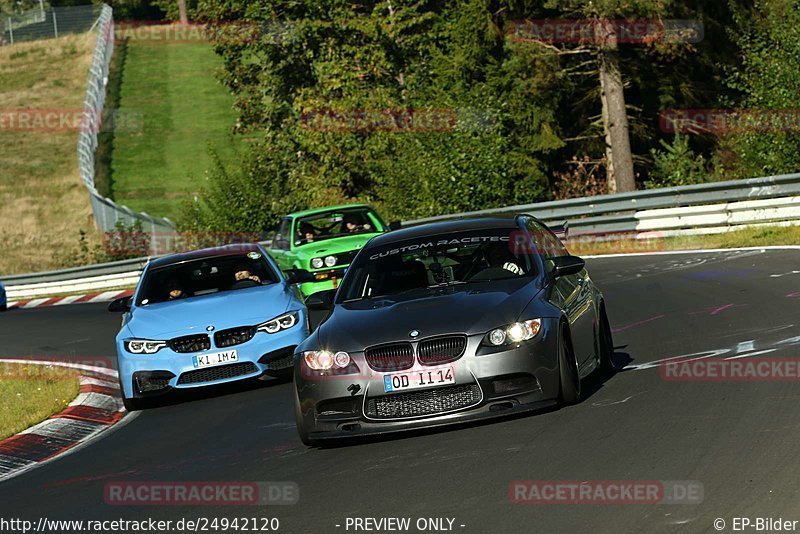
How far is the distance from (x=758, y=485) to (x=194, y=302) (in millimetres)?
7922

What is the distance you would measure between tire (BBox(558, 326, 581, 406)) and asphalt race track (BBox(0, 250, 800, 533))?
0.12 metres

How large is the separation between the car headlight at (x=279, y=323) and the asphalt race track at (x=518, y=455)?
575mm

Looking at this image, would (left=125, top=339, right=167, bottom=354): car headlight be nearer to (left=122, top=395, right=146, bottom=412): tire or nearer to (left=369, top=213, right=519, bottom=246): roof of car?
(left=122, top=395, right=146, bottom=412): tire

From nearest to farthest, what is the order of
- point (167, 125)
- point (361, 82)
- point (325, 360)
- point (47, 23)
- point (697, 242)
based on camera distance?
point (325, 360), point (697, 242), point (361, 82), point (167, 125), point (47, 23)

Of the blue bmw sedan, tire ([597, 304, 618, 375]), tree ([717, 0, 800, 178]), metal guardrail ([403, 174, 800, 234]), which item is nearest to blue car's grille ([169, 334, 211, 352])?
the blue bmw sedan

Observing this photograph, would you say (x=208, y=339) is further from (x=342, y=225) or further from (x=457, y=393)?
(x=342, y=225)

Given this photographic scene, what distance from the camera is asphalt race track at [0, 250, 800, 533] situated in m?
6.66

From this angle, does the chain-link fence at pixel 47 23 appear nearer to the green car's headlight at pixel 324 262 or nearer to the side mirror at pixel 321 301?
the green car's headlight at pixel 324 262

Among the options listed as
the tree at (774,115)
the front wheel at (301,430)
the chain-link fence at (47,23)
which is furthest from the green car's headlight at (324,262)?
the chain-link fence at (47,23)

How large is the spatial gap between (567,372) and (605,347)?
1726mm

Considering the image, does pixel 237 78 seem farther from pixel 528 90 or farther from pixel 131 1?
pixel 131 1

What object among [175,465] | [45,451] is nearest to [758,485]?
[175,465]

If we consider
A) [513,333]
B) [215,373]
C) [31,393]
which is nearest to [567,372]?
[513,333]

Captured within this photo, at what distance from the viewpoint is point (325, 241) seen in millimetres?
20547
